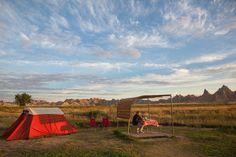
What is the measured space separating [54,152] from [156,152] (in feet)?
15.4

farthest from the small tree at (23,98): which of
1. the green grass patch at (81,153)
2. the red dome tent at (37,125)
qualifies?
the green grass patch at (81,153)

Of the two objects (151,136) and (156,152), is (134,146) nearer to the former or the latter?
(156,152)

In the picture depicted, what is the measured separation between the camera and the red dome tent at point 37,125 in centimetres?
1667

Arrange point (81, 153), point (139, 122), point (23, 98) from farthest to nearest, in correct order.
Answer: point (23, 98)
point (139, 122)
point (81, 153)

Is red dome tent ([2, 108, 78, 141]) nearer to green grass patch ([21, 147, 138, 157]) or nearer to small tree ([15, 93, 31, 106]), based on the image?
green grass patch ([21, 147, 138, 157])

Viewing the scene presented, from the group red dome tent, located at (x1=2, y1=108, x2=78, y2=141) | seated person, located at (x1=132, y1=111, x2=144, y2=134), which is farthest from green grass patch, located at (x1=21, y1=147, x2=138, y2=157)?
red dome tent, located at (x1=2, y1=108, x2=78, y2=141)

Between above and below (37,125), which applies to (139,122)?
above

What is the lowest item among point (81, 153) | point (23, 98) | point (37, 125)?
point (81, 153)

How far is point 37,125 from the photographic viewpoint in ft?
56.5

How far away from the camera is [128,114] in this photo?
643 inches

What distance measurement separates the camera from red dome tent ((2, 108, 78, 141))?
16.7 metres

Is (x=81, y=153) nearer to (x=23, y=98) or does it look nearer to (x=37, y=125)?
(x=37, y=125)

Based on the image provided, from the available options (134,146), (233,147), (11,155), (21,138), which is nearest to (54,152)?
(11,155)

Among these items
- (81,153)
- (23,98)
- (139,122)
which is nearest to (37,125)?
(139,122)
